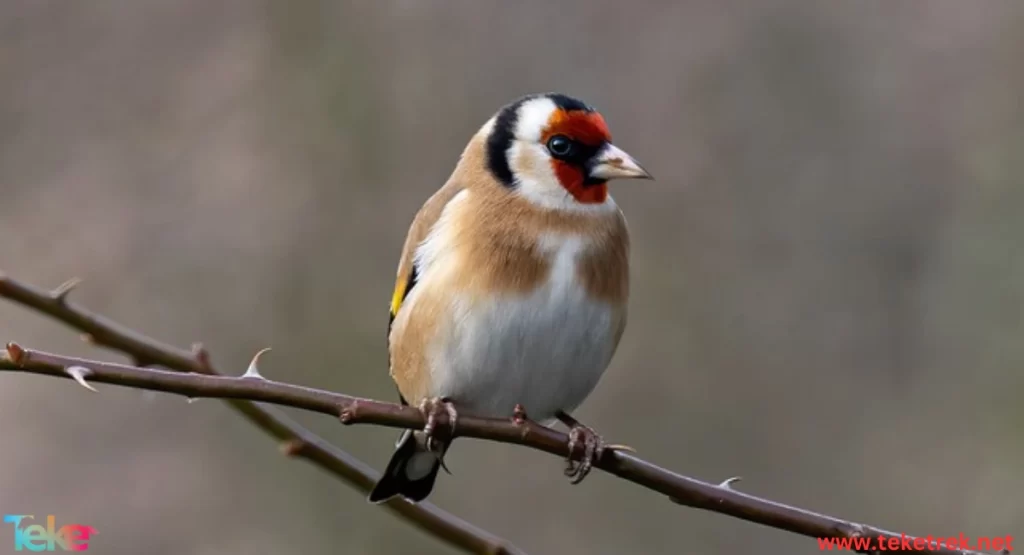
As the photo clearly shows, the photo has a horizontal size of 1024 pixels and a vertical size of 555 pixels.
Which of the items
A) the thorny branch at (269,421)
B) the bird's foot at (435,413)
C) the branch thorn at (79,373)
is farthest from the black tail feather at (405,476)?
the branch thorn at (79,373)

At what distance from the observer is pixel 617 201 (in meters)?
6.95

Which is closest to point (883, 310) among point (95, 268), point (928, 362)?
point (928, 362)

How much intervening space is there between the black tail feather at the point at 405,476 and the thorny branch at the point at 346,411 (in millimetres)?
500

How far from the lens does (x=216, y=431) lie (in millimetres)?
6730

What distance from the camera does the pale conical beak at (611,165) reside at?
359 cm

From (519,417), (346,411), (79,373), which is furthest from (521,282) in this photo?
(79,373)

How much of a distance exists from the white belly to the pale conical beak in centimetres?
20

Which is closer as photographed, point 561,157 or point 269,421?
point 269,421

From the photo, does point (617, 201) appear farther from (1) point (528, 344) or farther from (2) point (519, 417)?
(2) point (519, 417)

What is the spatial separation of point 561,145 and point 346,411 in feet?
4.87

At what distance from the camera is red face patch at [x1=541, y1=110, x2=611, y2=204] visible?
375 cm

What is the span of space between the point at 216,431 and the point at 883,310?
357cm

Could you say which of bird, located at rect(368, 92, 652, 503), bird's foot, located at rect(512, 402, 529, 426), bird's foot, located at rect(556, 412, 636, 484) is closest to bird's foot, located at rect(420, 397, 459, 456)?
bird, located at rect(368, 92, 652, 503)

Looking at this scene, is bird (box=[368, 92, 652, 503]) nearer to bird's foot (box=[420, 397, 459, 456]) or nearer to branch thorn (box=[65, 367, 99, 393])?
bird's foot (box=[420, 397, 459, 456])
